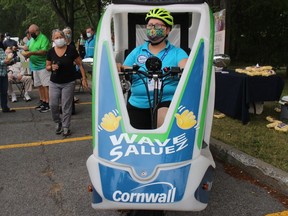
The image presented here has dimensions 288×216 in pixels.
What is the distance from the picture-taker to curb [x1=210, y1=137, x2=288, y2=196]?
3.98 metres

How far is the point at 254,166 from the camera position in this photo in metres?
4.35

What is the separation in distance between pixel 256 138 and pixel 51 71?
3415mm

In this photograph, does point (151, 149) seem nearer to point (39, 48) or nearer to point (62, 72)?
point (62, 72)

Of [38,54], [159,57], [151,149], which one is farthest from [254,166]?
[38,54]

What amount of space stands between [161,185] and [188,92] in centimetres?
81

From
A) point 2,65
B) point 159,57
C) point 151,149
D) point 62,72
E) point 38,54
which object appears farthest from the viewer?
point 2,65

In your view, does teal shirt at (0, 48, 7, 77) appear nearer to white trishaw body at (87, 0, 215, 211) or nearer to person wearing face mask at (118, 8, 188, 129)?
person wearing face mask at (118, 8, 188, 129)

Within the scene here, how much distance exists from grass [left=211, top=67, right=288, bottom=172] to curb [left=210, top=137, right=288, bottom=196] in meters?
0.15

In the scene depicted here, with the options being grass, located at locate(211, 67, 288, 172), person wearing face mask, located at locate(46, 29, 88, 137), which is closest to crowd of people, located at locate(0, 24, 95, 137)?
person wearing face mask, located at locate(46, 29, 88, 137)

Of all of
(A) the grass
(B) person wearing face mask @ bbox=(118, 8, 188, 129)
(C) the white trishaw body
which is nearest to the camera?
(C) the white trishaw body

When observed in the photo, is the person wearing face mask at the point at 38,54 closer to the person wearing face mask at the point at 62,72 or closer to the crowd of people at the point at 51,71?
the crowd of people at the point at 51,71

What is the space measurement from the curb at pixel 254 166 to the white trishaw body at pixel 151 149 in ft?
3.97

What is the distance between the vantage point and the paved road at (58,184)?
3613mm

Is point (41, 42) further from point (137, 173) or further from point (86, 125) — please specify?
point (137, 173)
